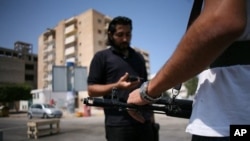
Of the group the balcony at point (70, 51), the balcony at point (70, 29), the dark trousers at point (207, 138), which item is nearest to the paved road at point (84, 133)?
the dark trousers at point (207, 138)

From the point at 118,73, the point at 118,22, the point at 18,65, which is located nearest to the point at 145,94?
the point at 118,73

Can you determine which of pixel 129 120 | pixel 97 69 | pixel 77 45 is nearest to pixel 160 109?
pixel 129 120

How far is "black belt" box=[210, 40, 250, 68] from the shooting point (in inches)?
41.0

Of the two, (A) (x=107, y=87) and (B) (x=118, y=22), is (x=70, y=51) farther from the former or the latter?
(A) (x=107, y=87)

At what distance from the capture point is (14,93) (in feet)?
168

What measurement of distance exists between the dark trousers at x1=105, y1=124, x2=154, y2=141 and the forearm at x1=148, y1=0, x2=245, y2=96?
1.34m

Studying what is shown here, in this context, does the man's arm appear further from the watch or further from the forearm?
the forearm

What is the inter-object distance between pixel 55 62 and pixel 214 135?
262 feet

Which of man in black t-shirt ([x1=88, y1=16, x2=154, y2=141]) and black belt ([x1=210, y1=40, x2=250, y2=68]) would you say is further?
man in black t-shirt ([x1=88, y1=16, x2=154, y2=141])

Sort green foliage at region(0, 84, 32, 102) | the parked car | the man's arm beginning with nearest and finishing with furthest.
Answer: the man's arm, the parked car, green foliage at region(0, 84, 32, 102)

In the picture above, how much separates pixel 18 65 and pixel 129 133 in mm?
79412

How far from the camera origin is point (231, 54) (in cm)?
106

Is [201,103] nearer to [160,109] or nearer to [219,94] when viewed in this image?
[219,94]

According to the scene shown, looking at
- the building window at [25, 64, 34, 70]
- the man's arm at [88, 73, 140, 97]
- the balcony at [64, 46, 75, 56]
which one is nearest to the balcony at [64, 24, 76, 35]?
the balcony at [64, 46, 75, 56]
